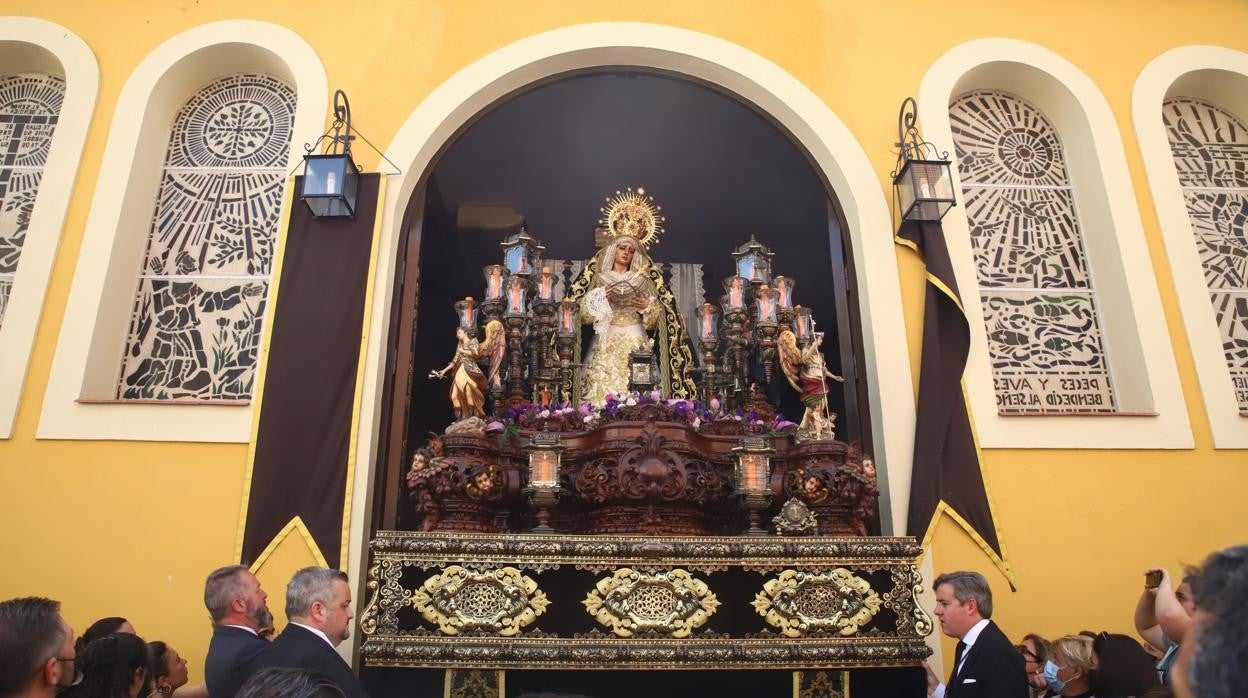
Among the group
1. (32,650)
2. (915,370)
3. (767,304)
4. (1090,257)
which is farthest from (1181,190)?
(32,650)

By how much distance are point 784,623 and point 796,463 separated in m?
1.00

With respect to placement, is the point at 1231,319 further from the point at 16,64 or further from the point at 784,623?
the point at 16,64

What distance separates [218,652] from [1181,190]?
20.7 ft

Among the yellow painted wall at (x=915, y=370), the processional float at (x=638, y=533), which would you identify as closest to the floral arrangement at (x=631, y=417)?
the processional float at (x=638, y=533)

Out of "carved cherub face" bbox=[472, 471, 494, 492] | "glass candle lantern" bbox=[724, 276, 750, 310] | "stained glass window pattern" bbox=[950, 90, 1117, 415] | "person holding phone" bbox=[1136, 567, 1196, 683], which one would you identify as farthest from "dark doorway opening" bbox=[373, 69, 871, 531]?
"person holding phone" bbox=[1136, 567, 1196, 683]

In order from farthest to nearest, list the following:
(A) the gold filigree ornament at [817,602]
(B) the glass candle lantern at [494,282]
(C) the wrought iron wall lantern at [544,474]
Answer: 1. (B) the glass candle lantern at [494,282]
2. (C) the wrought iron wall lantern at [544,474]
3. (A) the gold filigree ornament at [817,602]

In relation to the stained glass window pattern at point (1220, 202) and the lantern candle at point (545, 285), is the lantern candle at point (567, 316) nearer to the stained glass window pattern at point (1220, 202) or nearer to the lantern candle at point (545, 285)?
the lantern candle at point (545, 285)

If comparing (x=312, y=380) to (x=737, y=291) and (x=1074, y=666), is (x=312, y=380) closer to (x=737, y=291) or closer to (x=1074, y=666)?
(x=737, y=291)

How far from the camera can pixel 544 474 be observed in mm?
4473

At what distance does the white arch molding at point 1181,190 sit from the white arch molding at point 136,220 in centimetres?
558

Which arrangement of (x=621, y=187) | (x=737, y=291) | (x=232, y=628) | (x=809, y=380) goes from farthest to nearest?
1. (x=621, y=187)
2. (x=737, y=291)
3. (x=809, y=380)
4. (x=232, y=628)

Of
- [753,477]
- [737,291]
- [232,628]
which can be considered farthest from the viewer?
[737,291]

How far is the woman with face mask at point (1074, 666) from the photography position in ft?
11.4

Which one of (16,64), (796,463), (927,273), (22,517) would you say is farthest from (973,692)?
(16,64)
